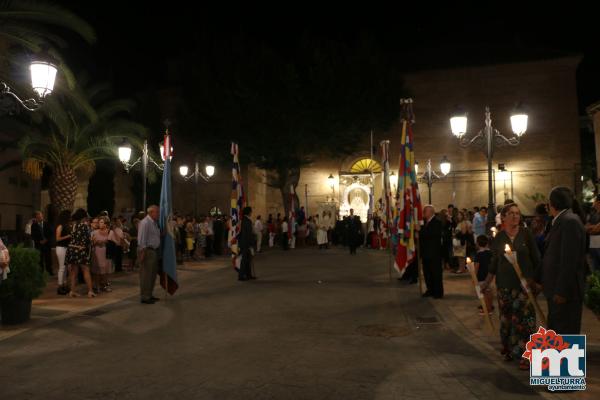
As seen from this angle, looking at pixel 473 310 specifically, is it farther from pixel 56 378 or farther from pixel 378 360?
pixel 56 378

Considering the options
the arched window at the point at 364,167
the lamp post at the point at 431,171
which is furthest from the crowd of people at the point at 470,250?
the arched window at the point at 364,167

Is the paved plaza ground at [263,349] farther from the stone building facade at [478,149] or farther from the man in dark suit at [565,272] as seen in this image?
the stone building facade at [478,149]

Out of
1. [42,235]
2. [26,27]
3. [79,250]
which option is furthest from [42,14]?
[79,250]

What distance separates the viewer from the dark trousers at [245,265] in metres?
13.9

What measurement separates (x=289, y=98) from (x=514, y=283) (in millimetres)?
24722

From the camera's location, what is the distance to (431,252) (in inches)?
427

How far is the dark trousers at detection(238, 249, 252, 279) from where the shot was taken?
13.9 m

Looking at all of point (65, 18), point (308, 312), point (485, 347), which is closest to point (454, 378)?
point (485, 347)

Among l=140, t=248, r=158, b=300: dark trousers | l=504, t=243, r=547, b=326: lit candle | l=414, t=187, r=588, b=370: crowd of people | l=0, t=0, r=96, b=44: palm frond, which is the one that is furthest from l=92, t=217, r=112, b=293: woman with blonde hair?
l=504, t=243, r=547, b=326: lit candle

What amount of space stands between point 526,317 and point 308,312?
4.36m

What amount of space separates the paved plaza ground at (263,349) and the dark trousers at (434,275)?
34cm

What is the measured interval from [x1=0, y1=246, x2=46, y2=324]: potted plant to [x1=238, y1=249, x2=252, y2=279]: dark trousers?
6112 millimetres

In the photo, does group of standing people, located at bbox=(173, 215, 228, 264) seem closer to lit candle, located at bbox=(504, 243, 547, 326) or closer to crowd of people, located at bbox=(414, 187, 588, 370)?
crowd of people, located at bbox=(414, 187, 588, 370)

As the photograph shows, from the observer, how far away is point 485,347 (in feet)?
21.3
